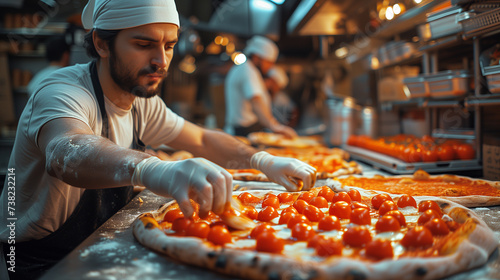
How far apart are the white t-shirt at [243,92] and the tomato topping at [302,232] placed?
440cm

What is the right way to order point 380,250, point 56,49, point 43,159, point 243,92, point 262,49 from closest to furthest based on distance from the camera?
point 380,250 < point 43,159 < point 56,49 < point 243,92 < point 262,49

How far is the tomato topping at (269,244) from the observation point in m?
1.14

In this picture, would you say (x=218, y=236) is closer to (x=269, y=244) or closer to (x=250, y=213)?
(x=269, y=244)

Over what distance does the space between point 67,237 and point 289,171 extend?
1125mm

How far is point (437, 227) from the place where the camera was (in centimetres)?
127

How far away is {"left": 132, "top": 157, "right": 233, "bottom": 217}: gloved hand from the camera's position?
1.27 metres

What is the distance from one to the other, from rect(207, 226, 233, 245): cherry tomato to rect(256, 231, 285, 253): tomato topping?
12 cm

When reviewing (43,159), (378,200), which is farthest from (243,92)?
(378,200)

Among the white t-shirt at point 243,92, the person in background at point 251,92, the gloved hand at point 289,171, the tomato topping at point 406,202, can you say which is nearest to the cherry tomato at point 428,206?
the tomato topping at point 406,202

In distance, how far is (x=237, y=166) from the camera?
95.5 inches

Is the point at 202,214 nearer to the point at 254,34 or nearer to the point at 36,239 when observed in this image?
the point at 36,239

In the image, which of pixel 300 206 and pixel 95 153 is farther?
pixel 300 206

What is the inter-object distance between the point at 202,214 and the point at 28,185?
1.04m

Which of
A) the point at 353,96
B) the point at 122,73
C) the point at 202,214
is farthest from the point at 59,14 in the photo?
the point at 202,214
